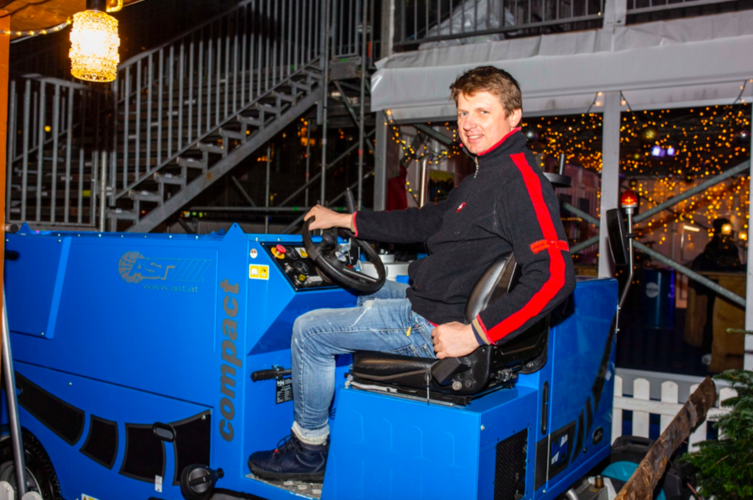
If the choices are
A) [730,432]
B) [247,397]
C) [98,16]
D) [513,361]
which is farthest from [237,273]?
[730,432]

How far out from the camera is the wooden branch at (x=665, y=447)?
8.29ft

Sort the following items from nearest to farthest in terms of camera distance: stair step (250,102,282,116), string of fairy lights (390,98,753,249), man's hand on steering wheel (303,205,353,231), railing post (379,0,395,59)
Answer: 1. man's hand on steering wheel (303,205,353,231)
2. railing post (379,0,395,59)
3. string of fairy lights (390,98,753,249)
4. stair step (250,102,282,116)

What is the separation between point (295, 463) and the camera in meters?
2.64

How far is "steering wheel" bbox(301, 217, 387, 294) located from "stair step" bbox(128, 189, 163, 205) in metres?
4.35

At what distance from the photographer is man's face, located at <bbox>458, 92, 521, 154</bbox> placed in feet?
7.46

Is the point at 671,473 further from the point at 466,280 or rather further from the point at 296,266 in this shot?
the point at 296,266

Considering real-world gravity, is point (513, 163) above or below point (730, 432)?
above

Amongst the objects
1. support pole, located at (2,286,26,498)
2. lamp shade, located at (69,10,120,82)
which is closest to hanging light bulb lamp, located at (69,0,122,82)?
lamp shade, located at (69,10,120,82)

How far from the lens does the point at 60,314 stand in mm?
3461

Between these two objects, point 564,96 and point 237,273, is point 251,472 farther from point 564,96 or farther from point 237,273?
point 564,96

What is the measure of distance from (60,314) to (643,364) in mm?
5832

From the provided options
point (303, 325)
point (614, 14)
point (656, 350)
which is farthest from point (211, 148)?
point (656, 350)

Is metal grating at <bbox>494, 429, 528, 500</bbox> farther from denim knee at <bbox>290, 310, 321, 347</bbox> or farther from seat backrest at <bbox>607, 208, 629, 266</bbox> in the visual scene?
seat backrest at <bbox>607, 208, 629, 266</bbox>

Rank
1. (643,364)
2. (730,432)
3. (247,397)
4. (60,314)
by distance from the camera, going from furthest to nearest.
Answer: (643,364)
(60,314)
(730,432)
(247,397)
